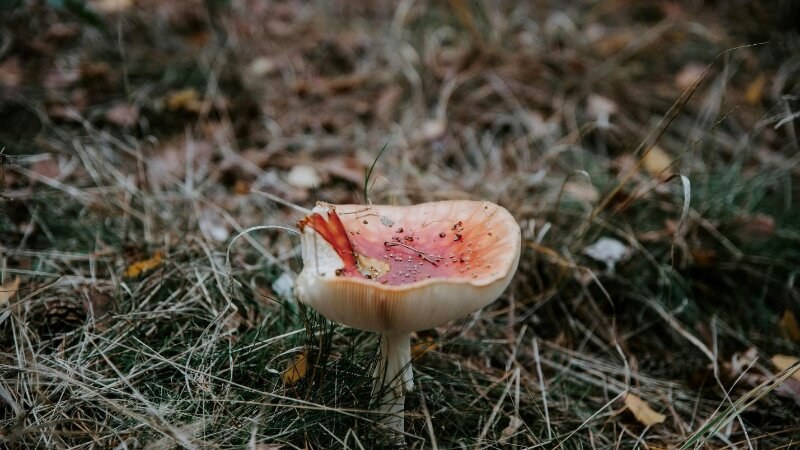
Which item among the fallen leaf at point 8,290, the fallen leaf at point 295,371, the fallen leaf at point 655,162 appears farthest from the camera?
the fallen leaf at point 655,162

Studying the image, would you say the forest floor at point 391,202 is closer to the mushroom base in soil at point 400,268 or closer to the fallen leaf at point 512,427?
the fallen leaf at point 512,427

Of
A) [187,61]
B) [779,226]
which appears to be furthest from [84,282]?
[779,226]

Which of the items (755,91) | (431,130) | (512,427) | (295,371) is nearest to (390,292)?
(295,371)

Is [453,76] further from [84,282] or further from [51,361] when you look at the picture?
[51,361]

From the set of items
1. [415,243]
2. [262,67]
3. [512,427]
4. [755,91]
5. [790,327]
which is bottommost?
[790,327]

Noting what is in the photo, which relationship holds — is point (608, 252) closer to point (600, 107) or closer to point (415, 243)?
point (415, 243)

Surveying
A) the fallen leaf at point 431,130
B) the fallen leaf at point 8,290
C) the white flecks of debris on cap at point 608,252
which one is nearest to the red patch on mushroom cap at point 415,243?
the white flecks of debris on cap at point 608,252
